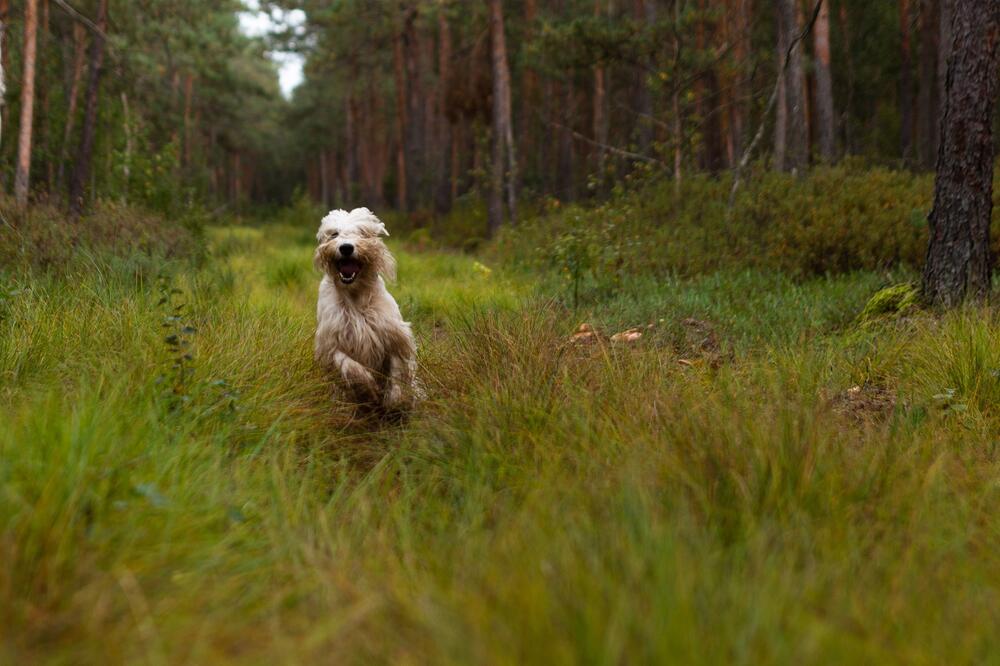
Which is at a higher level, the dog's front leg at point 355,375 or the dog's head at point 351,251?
the dog's head at point 351,251

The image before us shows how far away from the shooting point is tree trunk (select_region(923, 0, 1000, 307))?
18.7 feet

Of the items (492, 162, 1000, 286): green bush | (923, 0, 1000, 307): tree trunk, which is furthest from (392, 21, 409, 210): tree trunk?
(923, 0, 1000, 307): tree trunk

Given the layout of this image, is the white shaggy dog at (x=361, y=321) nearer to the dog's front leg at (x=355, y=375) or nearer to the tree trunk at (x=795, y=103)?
the dog's front leg at (x=355, y=375)

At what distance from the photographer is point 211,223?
26.5m

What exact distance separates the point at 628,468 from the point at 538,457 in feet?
2.15

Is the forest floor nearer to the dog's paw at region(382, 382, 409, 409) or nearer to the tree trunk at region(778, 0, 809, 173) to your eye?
the dog's paw at region(382, 382, 409, 409)

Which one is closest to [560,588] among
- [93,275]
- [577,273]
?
[93,275]

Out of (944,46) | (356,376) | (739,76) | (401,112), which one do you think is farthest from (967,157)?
(401,112)

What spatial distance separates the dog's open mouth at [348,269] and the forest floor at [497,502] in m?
0.66

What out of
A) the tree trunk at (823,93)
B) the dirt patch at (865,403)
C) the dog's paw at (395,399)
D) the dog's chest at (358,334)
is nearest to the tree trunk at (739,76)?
the tree trunk at (823,93)

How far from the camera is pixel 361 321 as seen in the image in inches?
191

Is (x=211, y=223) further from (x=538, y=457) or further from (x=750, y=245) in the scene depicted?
(x=538, y=457)

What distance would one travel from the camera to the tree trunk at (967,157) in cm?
571

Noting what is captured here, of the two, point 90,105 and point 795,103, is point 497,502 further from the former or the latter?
point 90,105
